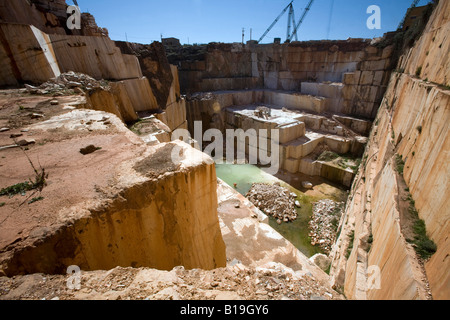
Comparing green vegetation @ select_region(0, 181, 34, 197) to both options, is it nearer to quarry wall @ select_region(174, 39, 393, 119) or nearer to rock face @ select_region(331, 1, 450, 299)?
rock face @ select_region(331, 1, 450, 299)

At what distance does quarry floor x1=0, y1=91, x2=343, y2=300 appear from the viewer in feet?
4.79

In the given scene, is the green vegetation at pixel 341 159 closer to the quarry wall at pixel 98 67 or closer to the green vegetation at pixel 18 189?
the quarry wall at pixel 98 67

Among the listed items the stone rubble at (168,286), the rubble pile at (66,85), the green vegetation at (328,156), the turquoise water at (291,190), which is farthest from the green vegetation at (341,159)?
the rubble pile at (66,85)

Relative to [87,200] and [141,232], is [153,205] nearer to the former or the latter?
[141,232]

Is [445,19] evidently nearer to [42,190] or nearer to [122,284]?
[122,284]

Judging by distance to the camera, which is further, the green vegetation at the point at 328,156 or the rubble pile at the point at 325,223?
the green vegetation at the point at 328,156

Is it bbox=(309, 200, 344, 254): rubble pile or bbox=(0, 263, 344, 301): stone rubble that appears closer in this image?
bbox=(0, 263, 344, 301): stone rubble

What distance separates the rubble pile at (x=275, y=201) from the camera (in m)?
9.61

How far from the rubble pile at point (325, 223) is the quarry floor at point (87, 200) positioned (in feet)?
21.8

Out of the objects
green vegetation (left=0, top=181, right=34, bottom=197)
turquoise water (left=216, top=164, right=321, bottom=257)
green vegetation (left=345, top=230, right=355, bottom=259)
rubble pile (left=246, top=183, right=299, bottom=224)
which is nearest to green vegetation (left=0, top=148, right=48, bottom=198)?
green vegetation (left=0, top=181, right=34, bottom=197)

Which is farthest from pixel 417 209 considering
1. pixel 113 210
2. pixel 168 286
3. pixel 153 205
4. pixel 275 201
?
pixel 275 201

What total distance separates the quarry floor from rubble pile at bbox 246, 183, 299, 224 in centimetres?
740
